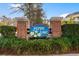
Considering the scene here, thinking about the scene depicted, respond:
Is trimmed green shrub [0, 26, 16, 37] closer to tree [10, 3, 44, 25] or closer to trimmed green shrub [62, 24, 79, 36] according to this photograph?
tree [10, 3, 44, 25]

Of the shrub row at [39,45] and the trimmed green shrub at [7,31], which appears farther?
the trimmed green shrub at [7,31]

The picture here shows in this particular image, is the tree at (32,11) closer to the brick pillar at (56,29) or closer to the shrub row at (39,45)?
the brick pillar at (56,29)

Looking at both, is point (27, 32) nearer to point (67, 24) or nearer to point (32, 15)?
point (32, 15)

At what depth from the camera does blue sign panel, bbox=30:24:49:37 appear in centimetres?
943

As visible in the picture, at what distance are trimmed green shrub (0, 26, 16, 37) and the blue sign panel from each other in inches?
22.8

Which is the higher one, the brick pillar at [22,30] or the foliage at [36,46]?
the brick pillar at [22,30]

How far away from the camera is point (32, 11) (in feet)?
31.0

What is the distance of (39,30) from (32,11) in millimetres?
649

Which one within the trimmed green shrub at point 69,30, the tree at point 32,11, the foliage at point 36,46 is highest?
the tree at point 32,11

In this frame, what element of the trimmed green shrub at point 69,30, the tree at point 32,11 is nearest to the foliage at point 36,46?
the trimmed green shrub at point 69,30

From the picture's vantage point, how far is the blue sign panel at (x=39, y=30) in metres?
9.43

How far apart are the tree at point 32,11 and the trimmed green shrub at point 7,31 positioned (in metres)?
0.62

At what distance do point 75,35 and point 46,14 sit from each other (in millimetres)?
1144

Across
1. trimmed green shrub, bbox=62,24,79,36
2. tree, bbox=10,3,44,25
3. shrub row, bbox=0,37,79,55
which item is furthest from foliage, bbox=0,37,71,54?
tree, bbox=10,3,44,25
